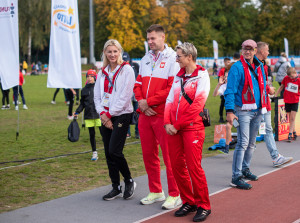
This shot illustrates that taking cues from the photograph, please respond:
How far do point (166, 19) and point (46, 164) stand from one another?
4654 cm

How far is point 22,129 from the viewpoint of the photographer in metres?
13.3

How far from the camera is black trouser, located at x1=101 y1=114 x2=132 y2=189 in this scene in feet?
19.3

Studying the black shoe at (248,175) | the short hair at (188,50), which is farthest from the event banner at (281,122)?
the short hair at (188,50)

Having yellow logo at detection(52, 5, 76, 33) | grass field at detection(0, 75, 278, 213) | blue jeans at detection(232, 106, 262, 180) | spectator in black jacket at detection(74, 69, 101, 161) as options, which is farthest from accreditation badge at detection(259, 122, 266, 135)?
yellow logo at detection(52, 5, 76, 33)

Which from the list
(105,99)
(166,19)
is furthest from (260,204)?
(166,19)

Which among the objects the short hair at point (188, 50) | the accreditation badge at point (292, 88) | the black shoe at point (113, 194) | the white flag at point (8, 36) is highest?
the white flag at point (8, 36)

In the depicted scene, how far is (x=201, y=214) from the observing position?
5219 mm

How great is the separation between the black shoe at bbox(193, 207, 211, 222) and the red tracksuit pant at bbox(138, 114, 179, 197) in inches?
22.0

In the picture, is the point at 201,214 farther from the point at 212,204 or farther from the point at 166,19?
the point at 166,19

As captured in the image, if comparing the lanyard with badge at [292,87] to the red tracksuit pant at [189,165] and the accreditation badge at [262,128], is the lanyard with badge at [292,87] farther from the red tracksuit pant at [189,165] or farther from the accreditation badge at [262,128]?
the red tracksuit pant at [189,165]

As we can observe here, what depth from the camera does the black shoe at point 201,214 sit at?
17.0 feet

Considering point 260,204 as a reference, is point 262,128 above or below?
above

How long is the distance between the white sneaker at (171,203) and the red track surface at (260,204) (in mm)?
108

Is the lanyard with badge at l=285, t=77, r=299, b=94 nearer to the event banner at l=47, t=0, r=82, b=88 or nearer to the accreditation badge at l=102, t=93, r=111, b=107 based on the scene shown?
the event banner at l=47, t=0, r=82, b=88
